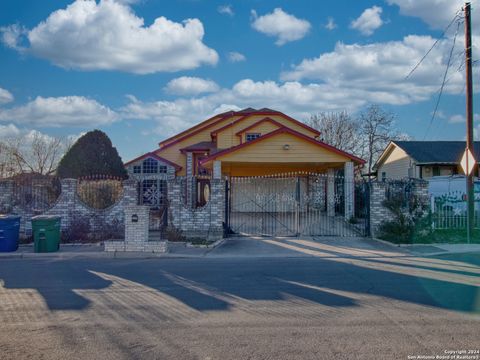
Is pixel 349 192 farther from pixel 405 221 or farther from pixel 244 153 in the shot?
pixel 244 153

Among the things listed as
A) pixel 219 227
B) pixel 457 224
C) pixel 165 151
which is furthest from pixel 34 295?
pixel 165 151

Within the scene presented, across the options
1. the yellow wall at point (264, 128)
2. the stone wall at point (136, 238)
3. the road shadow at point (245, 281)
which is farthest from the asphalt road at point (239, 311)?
the yellow wall at point (264, 128)

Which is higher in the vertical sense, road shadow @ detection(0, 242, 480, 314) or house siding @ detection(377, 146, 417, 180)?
house siding @ detection(377, 146, 417, 180)

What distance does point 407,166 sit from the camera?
111ft

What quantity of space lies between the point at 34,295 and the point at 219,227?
30.0ft

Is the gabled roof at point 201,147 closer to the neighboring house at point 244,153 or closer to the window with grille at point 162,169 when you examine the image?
the neighboring house at point 244,153

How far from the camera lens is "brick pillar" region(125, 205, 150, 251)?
44.4 feet

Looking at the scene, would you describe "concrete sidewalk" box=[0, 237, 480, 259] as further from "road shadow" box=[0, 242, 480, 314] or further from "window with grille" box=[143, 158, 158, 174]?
"window with grille" box=[143, 158, 158, 174]

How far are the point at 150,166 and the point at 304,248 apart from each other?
18191 mm

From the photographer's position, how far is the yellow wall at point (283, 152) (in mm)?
20719

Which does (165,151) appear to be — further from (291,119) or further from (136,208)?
(136,208)

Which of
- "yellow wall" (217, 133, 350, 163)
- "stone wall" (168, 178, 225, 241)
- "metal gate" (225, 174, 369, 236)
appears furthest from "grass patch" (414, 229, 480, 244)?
"stone wall" (168, 178, 225, 241)

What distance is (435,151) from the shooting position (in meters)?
33.5

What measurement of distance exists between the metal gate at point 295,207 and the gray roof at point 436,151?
1073cm
